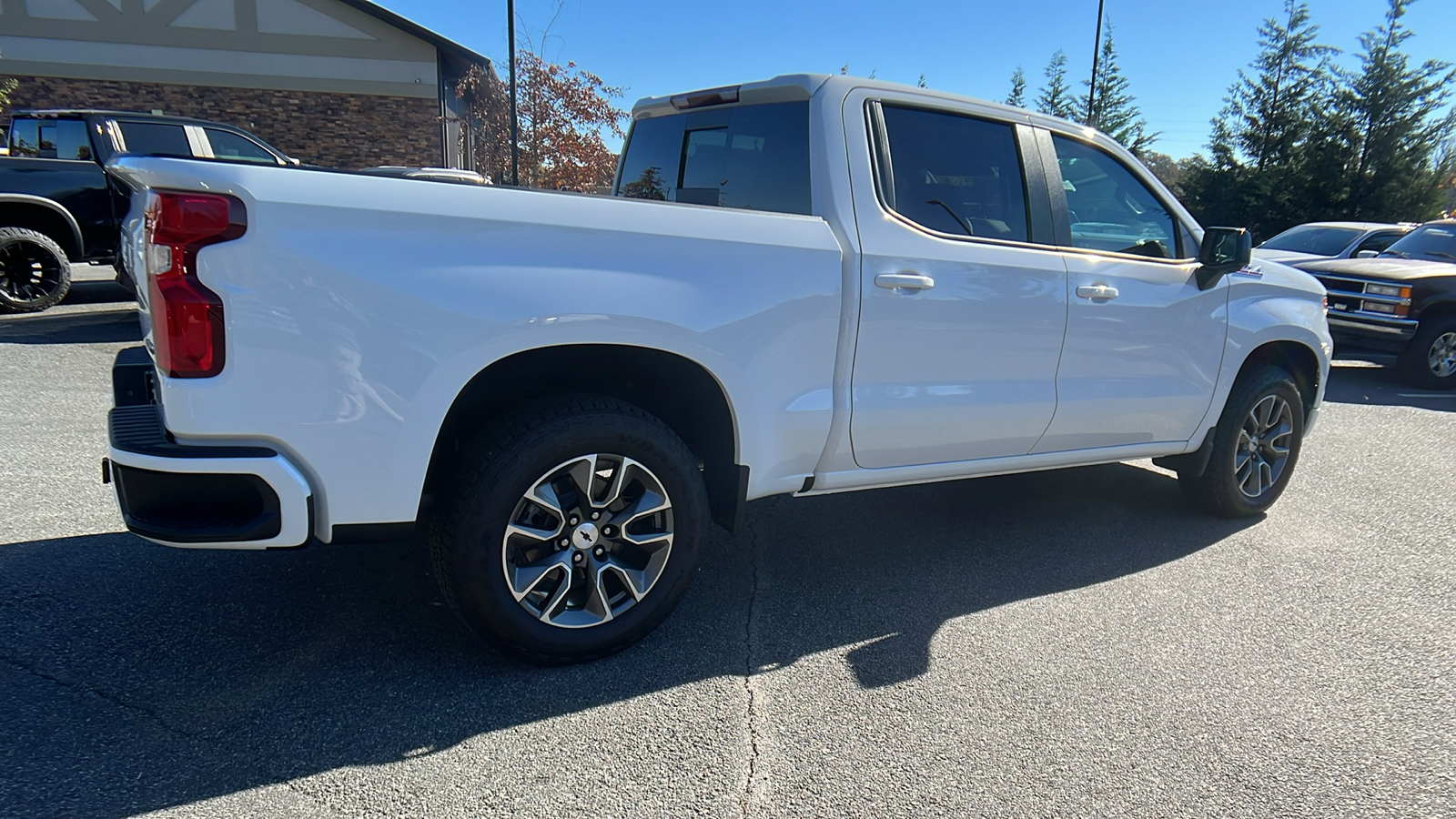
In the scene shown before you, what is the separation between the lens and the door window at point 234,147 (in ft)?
32.0

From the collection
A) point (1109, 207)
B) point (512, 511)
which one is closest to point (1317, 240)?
point (1109, 207)

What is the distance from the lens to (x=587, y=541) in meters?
3.02

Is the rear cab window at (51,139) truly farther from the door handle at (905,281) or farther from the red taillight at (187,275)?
the door handle at (905,281)

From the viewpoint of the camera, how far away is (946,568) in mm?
4105

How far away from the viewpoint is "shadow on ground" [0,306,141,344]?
7946 millimetres

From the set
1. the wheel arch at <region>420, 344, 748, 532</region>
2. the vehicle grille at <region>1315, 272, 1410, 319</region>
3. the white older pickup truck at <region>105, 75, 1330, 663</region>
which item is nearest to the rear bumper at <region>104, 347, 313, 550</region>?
the white older pickup truck at <region>105, 75, 1330, 663</region>

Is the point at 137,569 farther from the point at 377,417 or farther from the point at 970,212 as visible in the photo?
the point at 970,212

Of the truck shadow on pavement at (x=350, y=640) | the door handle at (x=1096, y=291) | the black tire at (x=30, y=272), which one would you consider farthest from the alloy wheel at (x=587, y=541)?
the black tire at (x=30, y=272)

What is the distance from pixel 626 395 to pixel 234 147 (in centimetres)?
860

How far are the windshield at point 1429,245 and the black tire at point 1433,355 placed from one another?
5.94 ft

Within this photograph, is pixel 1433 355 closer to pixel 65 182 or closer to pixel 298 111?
pixel 65 182

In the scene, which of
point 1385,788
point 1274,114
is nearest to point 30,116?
point 1385,788

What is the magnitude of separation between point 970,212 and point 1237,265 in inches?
60.7

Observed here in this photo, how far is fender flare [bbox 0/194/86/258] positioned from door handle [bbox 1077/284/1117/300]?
933 cm
